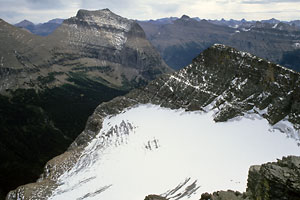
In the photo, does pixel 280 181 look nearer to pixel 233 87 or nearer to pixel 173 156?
pixel 173 156

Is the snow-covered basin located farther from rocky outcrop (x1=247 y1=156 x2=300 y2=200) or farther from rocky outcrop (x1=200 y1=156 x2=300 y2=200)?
rocky outcrop (x1=247 y1=156 x2=300 y2=200)

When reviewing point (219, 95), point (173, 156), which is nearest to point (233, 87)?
point (219, 95)

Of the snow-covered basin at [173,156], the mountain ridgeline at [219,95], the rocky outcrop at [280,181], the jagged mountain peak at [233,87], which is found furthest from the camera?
the jagged mountain peak at [233,87]

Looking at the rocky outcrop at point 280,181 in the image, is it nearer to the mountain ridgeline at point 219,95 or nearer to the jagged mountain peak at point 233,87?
the mountain ridgeline at point 219,95

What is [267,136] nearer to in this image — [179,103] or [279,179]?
[179,103]

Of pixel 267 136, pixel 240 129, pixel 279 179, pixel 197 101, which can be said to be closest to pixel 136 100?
pixel 197 101

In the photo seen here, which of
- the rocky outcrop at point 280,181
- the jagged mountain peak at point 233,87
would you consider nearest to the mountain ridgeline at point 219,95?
the jagged mountain peak at point 233,87
